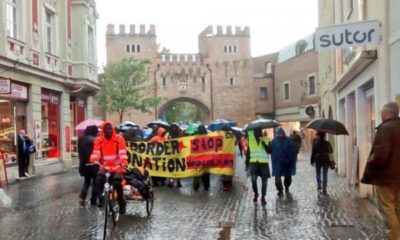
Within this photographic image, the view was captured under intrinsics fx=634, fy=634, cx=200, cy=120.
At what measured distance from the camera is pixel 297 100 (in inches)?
2329

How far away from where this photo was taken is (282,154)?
49.3 feet

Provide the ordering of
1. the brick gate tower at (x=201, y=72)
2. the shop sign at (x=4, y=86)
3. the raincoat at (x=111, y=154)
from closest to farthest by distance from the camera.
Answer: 1. the raincoat at (x=111, y=154)
2. the shop sign at (x=4, y=86)
3. the brick gate tower at (x=201, y=72)

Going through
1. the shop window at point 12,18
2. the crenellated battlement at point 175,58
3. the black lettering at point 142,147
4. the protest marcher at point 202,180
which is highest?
the crenellated battlement at point 175,58

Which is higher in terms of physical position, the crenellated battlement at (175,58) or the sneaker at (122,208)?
the crenellated battlement at (175,58)

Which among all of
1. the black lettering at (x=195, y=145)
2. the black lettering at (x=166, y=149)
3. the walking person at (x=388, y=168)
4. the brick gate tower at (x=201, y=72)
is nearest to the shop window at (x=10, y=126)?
the black lettering at (x=166, y=149)

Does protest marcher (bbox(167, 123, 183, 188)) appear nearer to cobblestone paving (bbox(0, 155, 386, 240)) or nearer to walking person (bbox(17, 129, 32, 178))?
cobblestone paving (bbox(0, 155, 386, 240))

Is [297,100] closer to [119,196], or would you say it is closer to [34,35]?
[34,35]

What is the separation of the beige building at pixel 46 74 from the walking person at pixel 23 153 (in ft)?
0.76

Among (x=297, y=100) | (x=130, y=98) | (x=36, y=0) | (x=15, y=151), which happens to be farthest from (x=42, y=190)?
(x=297, y=100)

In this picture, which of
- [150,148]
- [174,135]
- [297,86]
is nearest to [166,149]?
[150,148]

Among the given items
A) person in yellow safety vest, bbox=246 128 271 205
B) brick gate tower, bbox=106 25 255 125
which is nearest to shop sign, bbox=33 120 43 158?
person in yellow safety vest, bbox=246 128 271 205

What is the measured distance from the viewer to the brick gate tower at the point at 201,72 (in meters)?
67.4

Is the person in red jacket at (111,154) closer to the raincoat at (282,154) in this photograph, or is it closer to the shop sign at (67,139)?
the raincoat at (282,154)

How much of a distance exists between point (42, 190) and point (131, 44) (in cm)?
5210
